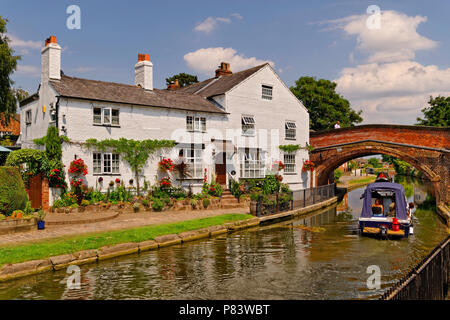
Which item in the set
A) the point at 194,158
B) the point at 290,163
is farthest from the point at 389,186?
the point at 290,163

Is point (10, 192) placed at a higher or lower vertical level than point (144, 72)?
lower

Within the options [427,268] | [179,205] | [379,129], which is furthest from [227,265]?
[379,129]

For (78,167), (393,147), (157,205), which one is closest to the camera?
(78,167)

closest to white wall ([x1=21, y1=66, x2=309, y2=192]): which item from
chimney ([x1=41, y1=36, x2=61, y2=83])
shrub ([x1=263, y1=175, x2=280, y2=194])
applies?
chimney ([x1=41, y1=36, x2=61, y2=83])

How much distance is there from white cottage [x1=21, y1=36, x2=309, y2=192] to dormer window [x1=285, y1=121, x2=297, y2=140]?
0.10m

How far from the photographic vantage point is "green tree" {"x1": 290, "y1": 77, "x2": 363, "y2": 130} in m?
52.8

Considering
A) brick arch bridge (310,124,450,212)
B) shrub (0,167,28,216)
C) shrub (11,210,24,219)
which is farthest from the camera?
brick arch bridge (310,124,450,212)

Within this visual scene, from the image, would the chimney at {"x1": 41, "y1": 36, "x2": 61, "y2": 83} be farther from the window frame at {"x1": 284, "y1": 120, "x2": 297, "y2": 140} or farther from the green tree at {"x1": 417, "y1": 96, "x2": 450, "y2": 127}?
the green tree at {"x1": 417, "y1": 96, "x2": 450, "y2": 127}

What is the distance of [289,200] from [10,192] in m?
15.9

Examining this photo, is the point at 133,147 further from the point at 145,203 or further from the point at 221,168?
the point at 221,168

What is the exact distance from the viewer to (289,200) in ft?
79.3

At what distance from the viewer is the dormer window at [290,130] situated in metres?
32.2

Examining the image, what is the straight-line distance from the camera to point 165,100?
2539 cm
